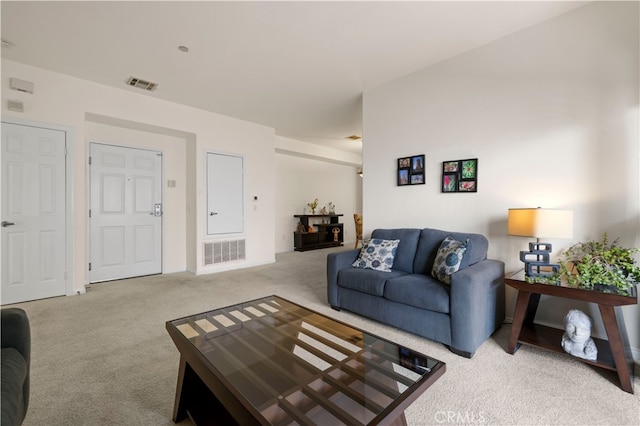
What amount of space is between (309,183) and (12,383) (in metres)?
6.97

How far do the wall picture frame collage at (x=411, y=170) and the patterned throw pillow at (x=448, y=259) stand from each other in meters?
1.01

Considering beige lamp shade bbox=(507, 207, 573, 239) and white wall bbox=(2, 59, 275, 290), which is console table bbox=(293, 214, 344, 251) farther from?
beige lamp shade bbox=(507, 207, 573, 239)

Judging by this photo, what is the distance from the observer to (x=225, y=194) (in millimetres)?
5008

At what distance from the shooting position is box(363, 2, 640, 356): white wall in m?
2.16

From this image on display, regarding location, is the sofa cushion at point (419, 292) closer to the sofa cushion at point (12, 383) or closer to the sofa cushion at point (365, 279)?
the sofa cushion at point (365, 279)

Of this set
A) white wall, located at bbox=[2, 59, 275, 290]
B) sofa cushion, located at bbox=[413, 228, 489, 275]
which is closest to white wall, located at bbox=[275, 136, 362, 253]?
white wall, located at bbox=[2, 59, 275, 290]

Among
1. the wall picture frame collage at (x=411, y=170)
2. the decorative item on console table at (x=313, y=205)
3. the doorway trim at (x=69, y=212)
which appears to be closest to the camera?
the wall picture frame collage at (x=411, y=170)

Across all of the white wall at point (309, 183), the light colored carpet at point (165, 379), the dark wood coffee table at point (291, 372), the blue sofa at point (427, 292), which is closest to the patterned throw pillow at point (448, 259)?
the blue sofa at point (427, 292)

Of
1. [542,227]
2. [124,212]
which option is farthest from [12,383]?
[124,212]

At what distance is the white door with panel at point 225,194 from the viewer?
482 cm

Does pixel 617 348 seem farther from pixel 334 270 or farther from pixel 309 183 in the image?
pixel 309 183

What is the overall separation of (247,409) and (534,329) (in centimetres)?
234

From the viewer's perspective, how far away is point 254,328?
1687 millimetres

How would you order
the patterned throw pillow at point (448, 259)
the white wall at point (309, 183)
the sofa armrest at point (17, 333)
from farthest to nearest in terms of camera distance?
the white wall at point (309, 183)
the patterned throw pillow at point (448, 259)
the sofa armrest at point (17, 333)
